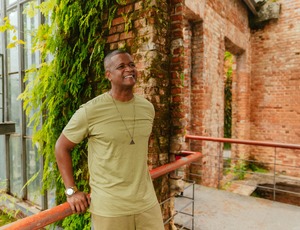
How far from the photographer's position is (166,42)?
2.52m

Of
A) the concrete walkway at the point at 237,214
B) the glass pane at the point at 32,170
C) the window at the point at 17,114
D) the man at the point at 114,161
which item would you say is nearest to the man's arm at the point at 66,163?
the man at the point at 114,161

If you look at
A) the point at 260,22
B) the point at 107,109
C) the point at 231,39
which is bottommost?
the point at 107,109

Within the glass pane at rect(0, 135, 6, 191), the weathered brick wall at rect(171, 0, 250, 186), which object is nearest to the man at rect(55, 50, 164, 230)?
the weathered brick wall at rect(171, 0, 250, 186)

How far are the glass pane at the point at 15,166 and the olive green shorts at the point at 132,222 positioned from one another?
138 inches

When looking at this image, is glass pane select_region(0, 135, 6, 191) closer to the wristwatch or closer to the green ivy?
the green ivy

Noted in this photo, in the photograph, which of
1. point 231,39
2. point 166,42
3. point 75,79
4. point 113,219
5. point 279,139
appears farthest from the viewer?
point 279,139

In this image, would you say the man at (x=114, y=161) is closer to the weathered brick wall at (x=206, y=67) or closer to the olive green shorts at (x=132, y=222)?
the olive green shorts at (x=132, y=222)

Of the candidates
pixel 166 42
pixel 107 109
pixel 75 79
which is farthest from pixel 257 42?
pixel 107 109

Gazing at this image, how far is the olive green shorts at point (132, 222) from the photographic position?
1489mm

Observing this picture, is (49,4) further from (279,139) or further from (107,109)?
(279,139)

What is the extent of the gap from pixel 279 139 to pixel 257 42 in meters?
3.09

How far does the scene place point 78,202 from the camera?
1.50 m

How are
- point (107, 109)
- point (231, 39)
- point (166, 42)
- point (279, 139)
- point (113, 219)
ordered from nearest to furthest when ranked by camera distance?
1. point (113, 219)
2. point (107, 109)
3. point (166, 42)
4. point (231, 39)
5. point (279, 139)

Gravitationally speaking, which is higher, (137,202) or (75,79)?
(75,79)
